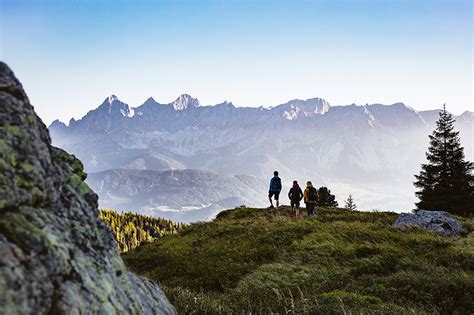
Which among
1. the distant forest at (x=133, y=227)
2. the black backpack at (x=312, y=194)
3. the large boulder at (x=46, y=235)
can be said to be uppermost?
the black backpack at (x=312, y=194)

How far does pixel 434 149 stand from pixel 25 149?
4739cm

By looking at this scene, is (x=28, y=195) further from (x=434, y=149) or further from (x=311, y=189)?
(x=434, y=149)

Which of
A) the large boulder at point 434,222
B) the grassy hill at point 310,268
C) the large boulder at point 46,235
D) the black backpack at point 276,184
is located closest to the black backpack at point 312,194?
the grassy hill at point 310,268

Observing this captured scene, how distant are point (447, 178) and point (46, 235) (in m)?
45.1

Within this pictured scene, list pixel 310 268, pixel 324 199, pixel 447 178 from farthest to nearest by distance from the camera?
pixel 324 199
pixel 447 178
pixel 310 268

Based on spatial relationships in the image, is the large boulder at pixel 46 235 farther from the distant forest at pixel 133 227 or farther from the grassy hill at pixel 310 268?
the distant forest at pixel 133 227

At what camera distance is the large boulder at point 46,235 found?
292 cm

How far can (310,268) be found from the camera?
1541cm

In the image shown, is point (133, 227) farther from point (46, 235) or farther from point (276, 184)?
point (46, 235)

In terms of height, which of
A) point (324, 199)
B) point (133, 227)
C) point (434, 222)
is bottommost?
point (133, 227)

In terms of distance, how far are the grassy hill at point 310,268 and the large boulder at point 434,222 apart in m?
0.87

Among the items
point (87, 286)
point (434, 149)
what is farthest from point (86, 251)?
point (434, 149)

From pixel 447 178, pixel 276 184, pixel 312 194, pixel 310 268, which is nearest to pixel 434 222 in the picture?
pixel 312 194

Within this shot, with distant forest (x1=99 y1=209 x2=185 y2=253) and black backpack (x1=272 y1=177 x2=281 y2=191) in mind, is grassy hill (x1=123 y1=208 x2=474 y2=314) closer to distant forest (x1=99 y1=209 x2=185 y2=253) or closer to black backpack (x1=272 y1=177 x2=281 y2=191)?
black backpack (x1=272 y1=177 x2=281 y2=191)
